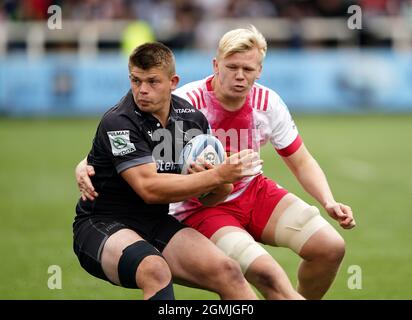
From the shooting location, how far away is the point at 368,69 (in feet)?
79.1

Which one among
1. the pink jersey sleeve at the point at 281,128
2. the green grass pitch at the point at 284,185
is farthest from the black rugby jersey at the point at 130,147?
the green grass pitch at the point at 284,185

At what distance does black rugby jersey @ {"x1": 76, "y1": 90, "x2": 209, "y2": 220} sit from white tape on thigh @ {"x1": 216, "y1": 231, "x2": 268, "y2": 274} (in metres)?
0.50

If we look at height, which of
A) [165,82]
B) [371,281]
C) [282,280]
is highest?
[165,82]

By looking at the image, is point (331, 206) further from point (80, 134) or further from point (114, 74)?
point (114, 74)

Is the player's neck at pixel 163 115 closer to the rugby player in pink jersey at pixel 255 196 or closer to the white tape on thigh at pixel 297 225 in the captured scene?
the rugby player in pink jersey at pixel 255 196

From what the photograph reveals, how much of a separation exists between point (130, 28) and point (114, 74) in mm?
1533

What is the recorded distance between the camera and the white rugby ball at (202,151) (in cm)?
644

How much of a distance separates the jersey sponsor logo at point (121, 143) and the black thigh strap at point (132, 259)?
610 mm

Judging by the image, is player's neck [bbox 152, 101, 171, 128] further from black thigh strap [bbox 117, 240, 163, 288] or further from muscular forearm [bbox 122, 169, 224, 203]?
black thigh strap [bbox 117, 240, 163, 288]

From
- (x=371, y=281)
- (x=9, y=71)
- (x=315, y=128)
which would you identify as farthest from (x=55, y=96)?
(x=371, y=281)

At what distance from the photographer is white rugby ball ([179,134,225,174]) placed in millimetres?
6438

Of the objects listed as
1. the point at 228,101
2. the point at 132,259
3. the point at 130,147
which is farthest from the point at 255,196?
the point at 132,259

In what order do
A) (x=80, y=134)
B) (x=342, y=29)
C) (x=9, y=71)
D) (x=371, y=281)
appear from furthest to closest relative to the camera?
1. (x=342, y=29)
2. (x=9, y=71)
3. (x=80, y=134)
4. (x=371, y=281)

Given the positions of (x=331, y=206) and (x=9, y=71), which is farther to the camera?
(x=9, y=71)
